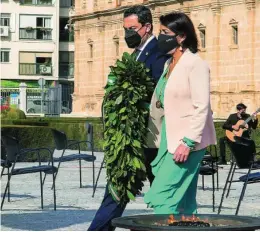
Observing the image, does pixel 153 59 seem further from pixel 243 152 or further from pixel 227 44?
pixel 227 44

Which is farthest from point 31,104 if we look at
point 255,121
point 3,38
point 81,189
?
point 81,189

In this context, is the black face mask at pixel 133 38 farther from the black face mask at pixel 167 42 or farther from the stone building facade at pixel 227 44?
the stone building facade at pixel 227 44

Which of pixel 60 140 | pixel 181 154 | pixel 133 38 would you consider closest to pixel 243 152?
pixel 133 38

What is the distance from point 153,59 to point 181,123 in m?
1.35

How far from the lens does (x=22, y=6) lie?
88875mm

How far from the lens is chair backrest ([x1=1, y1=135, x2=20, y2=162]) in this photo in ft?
51.1

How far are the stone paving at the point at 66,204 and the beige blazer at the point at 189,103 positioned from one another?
3.69 meters

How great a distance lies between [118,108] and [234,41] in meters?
45.2

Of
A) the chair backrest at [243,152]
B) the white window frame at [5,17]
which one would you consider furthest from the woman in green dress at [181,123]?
the white window frame at [5,17]

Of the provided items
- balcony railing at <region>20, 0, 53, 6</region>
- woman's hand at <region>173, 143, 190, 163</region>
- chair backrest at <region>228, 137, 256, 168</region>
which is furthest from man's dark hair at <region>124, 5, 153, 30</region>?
balcony railing at <region>20, 0, 53, 6</region>

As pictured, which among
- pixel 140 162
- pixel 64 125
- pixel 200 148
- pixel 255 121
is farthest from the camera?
pixel 64 125

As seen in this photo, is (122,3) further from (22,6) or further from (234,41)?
(22,6)

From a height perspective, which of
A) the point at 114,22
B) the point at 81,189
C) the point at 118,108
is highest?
the point at 114,22

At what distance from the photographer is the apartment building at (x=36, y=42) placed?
86688 mm
